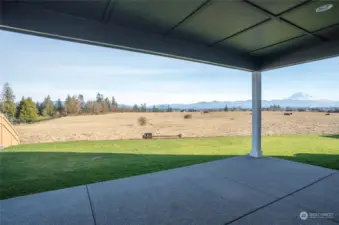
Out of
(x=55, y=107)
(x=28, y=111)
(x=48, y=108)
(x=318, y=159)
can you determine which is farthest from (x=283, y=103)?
(x=28, y=111)

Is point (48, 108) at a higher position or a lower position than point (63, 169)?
higher

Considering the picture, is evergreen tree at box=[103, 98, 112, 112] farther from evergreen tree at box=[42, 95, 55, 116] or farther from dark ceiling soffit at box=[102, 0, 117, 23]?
dark ceiling soffit at box=[102, 0, 117, 23]

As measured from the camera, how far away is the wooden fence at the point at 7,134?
6219mm

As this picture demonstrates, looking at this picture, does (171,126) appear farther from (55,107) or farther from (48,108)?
(48,108)

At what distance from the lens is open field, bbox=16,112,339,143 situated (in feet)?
25.5

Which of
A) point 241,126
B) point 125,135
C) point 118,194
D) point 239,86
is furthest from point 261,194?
point 239,86

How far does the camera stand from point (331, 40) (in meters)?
3.14

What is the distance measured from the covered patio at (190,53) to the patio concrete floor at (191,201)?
0.04 feet

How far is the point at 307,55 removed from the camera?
3.50 m

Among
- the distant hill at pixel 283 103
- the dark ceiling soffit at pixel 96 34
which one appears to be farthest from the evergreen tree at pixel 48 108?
the dark ceiling soffit at pixel 96 34

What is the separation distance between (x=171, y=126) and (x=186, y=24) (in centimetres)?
782

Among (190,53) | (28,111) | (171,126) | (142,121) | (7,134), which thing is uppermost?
(190,53)

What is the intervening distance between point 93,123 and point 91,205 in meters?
6.65

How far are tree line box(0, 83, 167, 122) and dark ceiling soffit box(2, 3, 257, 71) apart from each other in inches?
174
